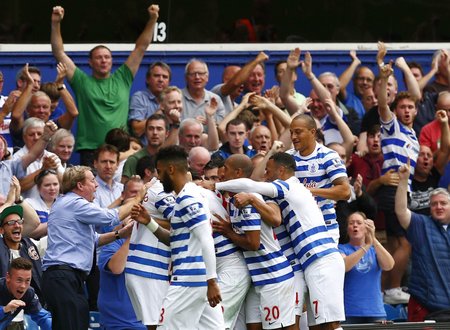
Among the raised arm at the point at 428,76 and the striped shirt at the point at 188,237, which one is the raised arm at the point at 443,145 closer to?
the raised arm at the point at 428,76

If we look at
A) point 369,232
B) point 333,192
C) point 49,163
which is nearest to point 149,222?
point 333,192

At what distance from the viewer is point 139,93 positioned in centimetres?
1883

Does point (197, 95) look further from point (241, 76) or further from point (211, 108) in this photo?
point (211, 108)

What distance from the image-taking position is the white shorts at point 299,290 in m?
14.5

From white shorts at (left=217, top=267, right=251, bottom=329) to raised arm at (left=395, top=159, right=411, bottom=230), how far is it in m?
2.93

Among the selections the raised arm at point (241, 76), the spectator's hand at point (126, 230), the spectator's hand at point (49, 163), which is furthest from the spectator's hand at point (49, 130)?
the raised arm at point (241, 76)

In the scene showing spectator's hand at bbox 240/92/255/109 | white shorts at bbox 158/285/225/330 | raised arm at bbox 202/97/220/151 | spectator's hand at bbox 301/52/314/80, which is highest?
spectator's hand at bbox 301/52/314/80

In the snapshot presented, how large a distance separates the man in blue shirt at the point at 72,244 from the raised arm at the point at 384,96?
4.16 metres

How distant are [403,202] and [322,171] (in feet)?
7.46

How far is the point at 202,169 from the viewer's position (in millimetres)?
16297

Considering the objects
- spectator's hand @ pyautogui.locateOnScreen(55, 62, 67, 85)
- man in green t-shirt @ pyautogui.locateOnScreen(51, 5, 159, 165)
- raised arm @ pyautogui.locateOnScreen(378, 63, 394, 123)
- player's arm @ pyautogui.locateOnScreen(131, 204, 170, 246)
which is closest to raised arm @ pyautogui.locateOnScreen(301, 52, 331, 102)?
raised arm @ pyautogui.locateOnScreen(378, 63, 394, 123)

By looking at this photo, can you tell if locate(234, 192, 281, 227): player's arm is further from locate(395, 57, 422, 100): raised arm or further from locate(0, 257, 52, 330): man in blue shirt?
locate(395, 57, 422, 100): raised arm

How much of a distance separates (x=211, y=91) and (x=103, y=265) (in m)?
4.68

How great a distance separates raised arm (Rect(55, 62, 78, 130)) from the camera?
17.8m
